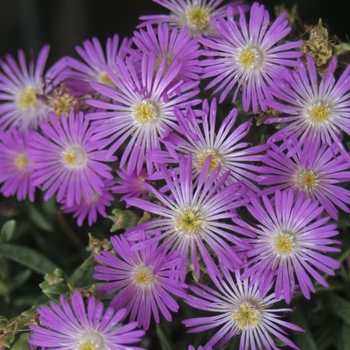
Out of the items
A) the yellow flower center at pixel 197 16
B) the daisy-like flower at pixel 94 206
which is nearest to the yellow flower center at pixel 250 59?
the yellow flower center at pixel 197 16

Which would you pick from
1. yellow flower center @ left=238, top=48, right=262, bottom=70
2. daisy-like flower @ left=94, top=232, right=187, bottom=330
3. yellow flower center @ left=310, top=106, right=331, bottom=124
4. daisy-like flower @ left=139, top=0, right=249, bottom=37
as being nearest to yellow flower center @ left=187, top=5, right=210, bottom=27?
daisy-like flower @ left=139, top=0, right=249, bottom=37

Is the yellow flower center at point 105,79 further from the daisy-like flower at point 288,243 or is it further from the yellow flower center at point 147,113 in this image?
the daisy-like flower at point 288,243

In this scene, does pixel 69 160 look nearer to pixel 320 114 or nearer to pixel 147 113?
pixel 147 113

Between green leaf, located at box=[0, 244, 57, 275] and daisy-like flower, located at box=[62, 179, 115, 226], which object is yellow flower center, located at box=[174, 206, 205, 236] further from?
green leaf, located at box=[0, 244, 57, 275]

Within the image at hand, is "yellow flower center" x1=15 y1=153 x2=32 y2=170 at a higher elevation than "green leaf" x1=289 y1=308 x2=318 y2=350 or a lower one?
higher

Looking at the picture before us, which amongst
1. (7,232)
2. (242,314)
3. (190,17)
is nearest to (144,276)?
(242,314)

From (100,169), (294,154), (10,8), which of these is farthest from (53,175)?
(10,8)

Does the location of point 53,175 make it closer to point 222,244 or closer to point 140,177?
point 140,177
